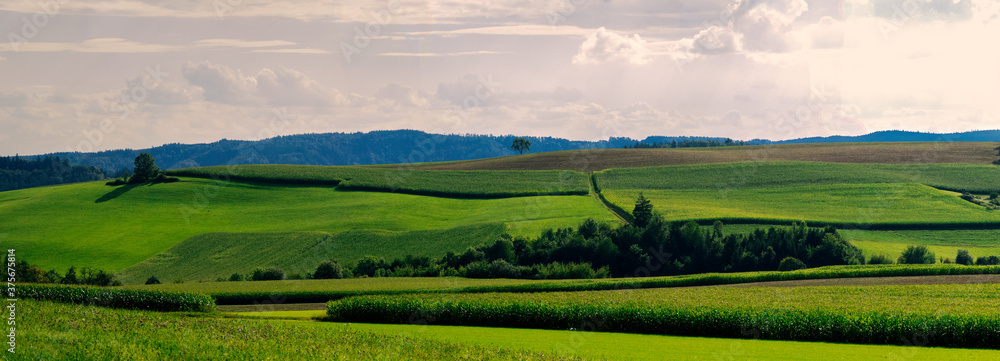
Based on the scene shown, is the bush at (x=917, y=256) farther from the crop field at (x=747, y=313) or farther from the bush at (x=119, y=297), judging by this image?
the bush at (x=119, y=297)

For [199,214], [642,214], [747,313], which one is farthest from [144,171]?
[747,313]

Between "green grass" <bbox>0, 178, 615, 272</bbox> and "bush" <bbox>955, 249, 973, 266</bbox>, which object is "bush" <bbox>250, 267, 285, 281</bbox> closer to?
"green grass" <bbox>0, 178, 615, 272</bbox>

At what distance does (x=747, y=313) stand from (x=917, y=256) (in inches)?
1565

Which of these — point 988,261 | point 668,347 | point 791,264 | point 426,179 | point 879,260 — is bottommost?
point 791,264

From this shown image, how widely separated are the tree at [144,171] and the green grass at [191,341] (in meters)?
81.4

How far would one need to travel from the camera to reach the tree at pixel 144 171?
9844cm

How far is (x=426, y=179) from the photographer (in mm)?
106500

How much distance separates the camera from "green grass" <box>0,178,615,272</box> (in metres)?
68.8

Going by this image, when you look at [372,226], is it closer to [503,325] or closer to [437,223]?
[437,223]

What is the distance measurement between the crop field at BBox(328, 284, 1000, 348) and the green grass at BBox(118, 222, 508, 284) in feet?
97.6

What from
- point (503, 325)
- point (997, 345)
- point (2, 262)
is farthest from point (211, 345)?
point (2, 262)

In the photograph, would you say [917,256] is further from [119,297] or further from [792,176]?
[119,297]

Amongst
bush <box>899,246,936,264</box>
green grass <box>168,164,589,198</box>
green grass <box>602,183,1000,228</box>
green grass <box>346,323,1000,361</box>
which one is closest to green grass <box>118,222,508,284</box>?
green grass <box>168,164,589,198</box>

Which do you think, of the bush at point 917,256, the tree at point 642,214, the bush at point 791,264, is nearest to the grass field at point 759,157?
the tree at point 642,214
